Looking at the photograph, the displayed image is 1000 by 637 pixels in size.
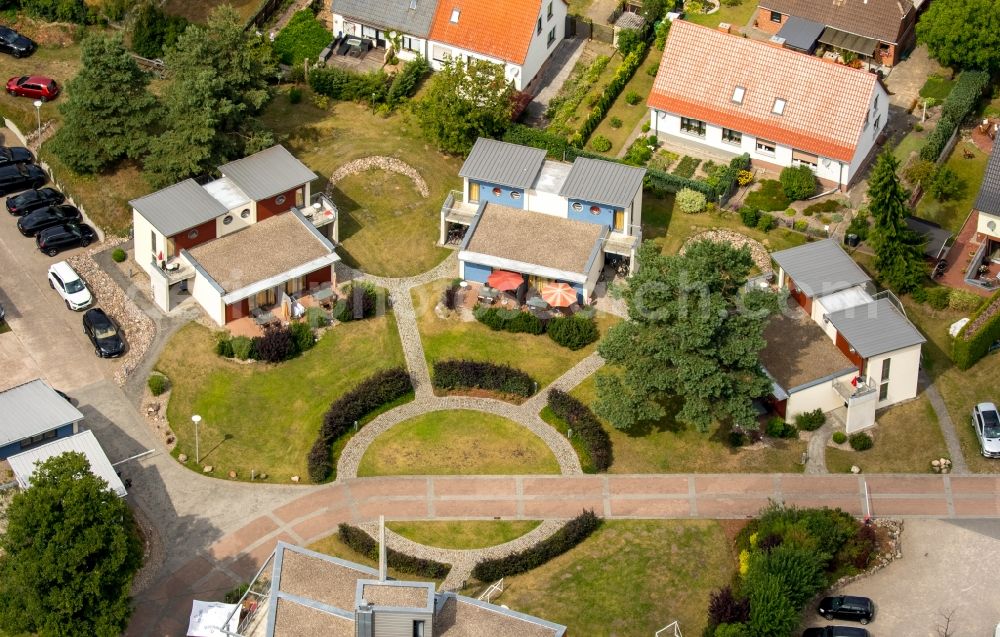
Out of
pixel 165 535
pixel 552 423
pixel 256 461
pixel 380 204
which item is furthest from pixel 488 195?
pixel 165 535

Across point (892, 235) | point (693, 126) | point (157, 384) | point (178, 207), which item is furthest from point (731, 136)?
point (157, 384)

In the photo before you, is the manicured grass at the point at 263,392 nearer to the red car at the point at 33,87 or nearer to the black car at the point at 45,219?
the black car at the point at 45,219

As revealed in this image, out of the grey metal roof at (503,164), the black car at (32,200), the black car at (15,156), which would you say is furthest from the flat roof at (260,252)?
the black car at (15,156)

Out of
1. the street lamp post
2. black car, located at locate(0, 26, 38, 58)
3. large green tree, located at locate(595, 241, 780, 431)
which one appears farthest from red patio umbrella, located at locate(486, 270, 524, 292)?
black car, located at locate(0, 26, 38, 58)

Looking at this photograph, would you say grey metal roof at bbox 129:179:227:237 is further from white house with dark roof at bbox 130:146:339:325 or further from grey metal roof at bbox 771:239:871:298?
grey metal roof at bbox 771:239:871:298

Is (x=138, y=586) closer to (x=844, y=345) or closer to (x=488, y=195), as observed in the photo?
(x=488, y=195)

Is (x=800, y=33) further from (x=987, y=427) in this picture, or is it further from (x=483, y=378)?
(x=483, y=378)
